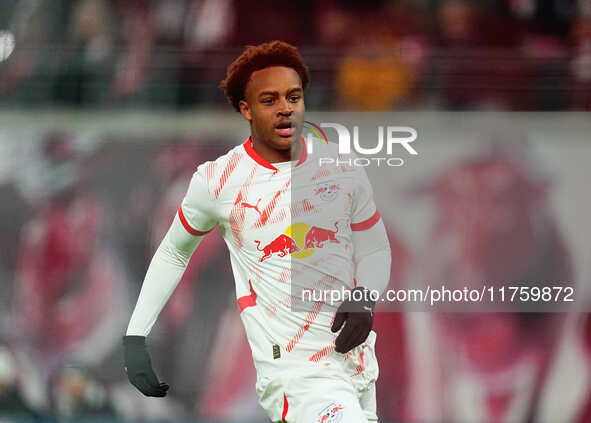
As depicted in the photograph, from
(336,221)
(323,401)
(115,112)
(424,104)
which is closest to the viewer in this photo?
(323,401)

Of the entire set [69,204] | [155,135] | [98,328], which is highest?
[155,135]

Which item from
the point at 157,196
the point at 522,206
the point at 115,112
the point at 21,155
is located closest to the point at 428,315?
the point at 522,206

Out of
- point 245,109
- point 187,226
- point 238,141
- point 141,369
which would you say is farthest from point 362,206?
point 238,141

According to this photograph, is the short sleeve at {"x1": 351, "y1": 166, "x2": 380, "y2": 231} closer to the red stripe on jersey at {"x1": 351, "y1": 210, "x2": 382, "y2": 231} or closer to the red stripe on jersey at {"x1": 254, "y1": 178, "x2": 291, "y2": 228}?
the red stripe on jersey at {"x1": 351, "y1": 210, "x2": 382, "y2": 231}

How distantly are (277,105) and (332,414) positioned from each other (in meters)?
1.30

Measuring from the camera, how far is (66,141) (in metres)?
9.44

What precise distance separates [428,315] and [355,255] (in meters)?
4.41

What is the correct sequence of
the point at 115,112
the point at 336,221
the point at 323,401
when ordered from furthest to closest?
the point at 115,112
the point at 336,221
the point at 323,401

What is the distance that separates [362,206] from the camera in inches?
182

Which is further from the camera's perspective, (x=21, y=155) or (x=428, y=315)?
(x=21, y=155)

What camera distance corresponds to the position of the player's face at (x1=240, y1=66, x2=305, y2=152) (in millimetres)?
4574

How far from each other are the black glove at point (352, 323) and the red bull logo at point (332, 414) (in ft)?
0.85

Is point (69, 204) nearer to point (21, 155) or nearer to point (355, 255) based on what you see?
point (21, 155)

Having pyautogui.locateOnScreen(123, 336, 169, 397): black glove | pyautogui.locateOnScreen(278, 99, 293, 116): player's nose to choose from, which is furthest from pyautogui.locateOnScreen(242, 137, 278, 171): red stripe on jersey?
pyautogui.locateOnScreen(123, 336, 169, 397): black glove
